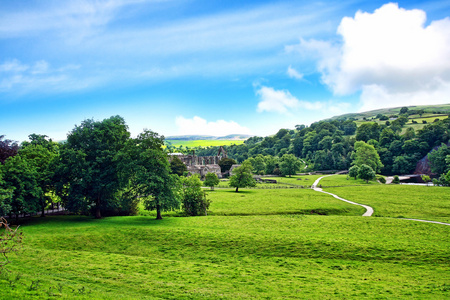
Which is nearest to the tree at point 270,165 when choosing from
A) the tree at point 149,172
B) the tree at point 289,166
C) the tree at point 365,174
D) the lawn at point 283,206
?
the tree at point 289,166

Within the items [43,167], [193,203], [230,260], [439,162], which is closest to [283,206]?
[193,203]

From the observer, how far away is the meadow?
686 inches

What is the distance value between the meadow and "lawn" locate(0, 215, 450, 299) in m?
0.08

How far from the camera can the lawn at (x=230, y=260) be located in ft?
57.1

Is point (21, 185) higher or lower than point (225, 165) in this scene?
higher

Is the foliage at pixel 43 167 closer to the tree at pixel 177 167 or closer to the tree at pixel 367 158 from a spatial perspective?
the tree at pixel 177 167

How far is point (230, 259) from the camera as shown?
82.4 feet

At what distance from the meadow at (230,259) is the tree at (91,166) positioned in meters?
3.05

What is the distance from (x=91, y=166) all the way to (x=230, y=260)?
74.7ft

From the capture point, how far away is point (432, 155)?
105688 mm

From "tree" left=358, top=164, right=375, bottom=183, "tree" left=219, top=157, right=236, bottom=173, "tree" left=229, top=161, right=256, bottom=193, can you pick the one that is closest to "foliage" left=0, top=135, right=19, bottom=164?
"tree" left=229, top=161, right=256, bottom=193

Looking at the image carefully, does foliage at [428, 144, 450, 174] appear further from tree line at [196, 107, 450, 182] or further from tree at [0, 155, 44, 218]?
tree at [0, 155, 44, 218]

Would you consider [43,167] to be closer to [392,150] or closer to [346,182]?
[346,182]

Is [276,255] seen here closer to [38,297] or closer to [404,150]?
[38,297]
